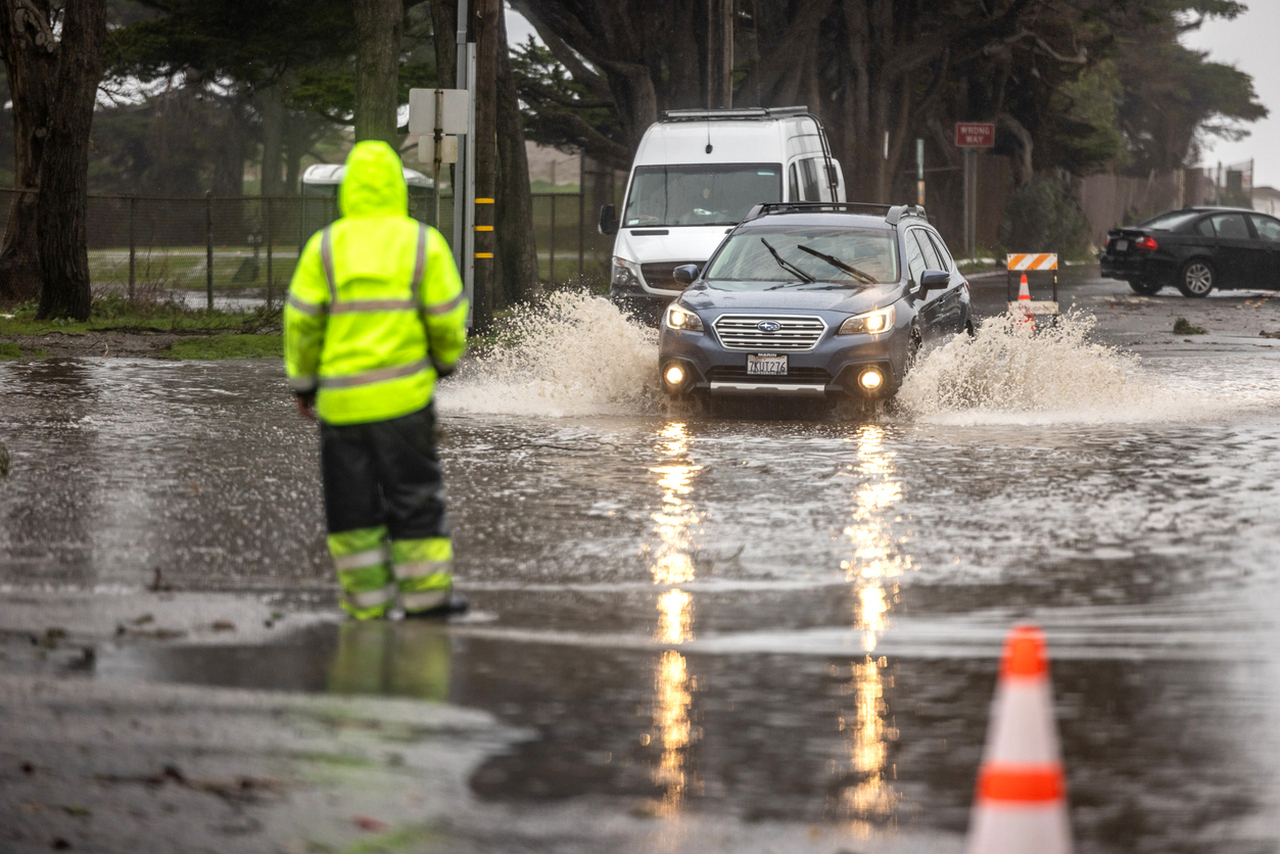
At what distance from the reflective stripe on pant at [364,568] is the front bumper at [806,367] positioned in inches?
278

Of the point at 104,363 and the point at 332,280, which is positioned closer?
the point at 332,280

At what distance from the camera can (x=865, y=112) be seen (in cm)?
4116

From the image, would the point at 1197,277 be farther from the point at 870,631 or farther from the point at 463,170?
the point at 870,631

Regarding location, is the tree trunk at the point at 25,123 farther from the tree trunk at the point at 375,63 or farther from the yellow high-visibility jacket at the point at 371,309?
the yellow high-visibility jacket at the point at 371,309

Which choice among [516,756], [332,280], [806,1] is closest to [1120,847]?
[516,756]

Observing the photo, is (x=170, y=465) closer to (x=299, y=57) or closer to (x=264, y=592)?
(x=264, y=592)

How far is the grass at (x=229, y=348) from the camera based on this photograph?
19.7 metres

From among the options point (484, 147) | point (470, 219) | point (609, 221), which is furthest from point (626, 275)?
point (484, 147)

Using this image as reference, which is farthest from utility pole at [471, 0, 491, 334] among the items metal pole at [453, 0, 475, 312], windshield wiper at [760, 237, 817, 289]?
windshield wiper at [760, 237, 817, 289]

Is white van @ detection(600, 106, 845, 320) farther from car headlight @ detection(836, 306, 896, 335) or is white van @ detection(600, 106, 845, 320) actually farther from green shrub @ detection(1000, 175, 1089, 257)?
green shrub @ detection(1000, 175, 1089, 257)

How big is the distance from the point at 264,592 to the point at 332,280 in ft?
4.22

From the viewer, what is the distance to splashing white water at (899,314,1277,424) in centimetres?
1402

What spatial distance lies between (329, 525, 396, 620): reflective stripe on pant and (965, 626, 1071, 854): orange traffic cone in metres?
3.50

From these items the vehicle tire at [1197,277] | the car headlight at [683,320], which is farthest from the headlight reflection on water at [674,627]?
the vehicle tire at [1197,277]
